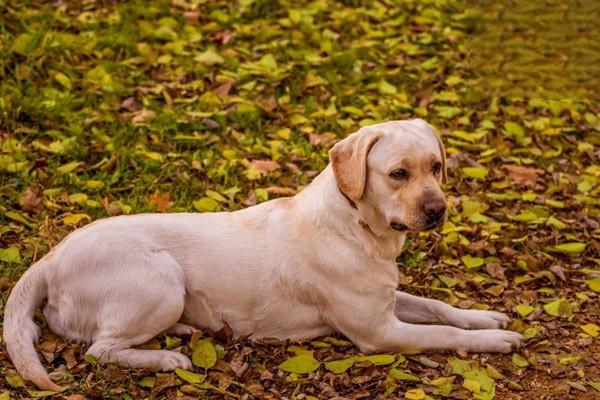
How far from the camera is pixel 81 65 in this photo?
7.78 metres

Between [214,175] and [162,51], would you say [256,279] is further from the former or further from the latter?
[162,51]

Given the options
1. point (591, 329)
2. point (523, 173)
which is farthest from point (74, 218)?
point (523, 173)

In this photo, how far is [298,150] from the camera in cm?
688

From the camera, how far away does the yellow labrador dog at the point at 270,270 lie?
170 inches

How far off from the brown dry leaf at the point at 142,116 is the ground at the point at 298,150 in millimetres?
26

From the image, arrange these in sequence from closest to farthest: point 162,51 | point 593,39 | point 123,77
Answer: point 593,39, point 123,77, point 162,51

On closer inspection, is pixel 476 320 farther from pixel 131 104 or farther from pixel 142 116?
pixel 131 104

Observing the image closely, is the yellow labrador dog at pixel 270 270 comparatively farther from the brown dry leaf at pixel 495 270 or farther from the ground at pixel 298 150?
the brown dry leaf at pixel 495 270

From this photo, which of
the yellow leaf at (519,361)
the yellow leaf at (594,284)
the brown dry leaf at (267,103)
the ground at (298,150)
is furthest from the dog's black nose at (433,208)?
the brown dry leaf at (267,103)

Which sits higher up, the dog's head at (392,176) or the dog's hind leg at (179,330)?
the dog's head at (392,176)

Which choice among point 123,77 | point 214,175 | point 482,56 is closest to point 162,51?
point 123,77

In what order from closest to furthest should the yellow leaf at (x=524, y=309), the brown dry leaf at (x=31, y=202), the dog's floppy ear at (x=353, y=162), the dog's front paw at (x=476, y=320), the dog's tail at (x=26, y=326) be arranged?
1. the dog's tail at (x=26, y=326)
2. the dog's floppy ear at (x=353, y=162)
3. the dog's front paw at (x=476, y=320)
4. the yellow leaf at (x=524, y=309)
5. the brown dry leaf at (x=31, y=202)

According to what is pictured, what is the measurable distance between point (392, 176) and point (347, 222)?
0.36 meters

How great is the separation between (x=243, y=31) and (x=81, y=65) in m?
1.67
